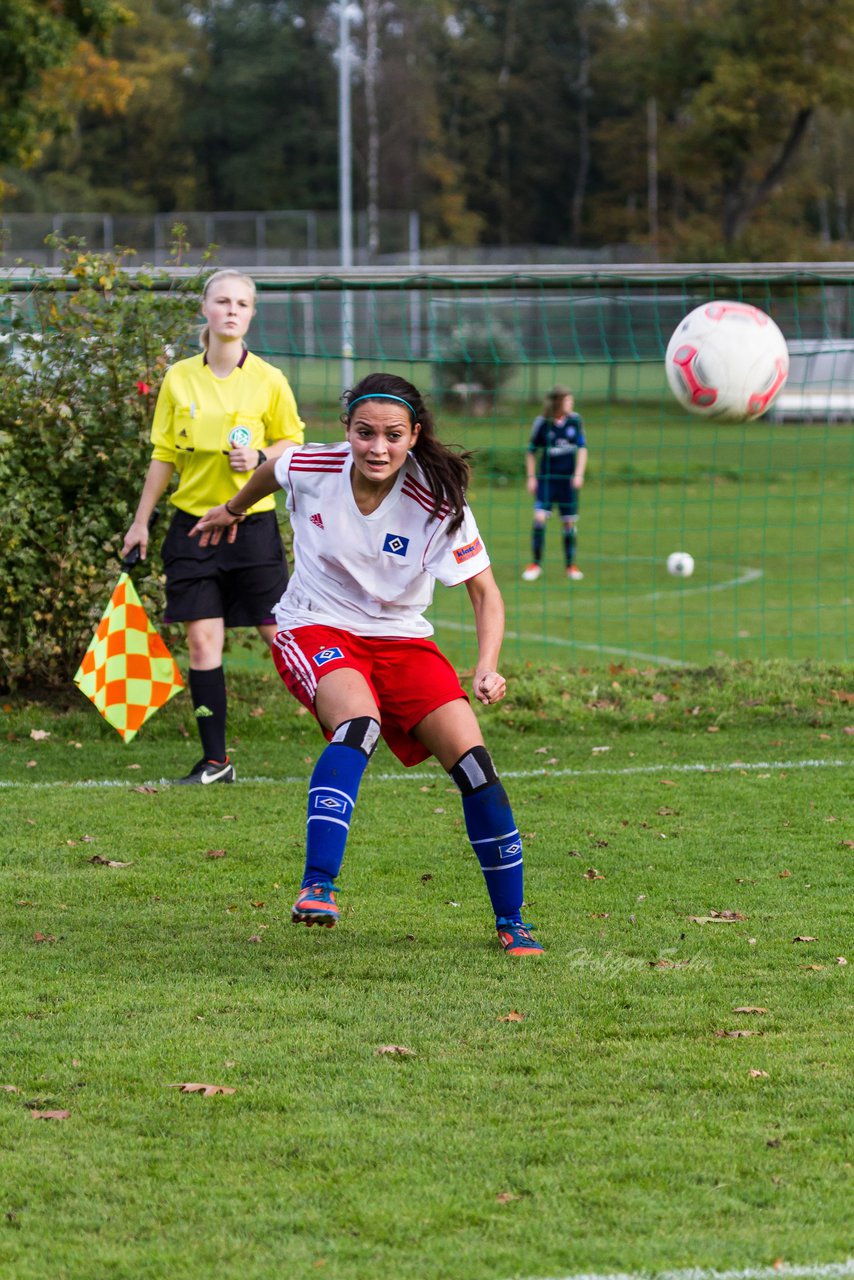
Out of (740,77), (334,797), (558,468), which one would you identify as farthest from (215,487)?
(740,77)

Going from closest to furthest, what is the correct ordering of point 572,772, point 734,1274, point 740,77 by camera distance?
point 734,1274, point 572,772, point 740,77

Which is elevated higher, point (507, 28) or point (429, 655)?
point (507, 28)

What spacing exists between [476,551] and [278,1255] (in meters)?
2.42

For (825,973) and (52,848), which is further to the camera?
(52,848)

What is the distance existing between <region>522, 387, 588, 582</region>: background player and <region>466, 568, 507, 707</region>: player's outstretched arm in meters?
10.4

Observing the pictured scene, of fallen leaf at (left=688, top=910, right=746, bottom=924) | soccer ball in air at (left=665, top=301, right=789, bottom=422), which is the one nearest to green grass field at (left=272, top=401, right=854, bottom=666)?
soccer ball in air at (left=665, top=301, right=789, bottom=422)

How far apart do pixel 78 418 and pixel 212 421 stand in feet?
5.11

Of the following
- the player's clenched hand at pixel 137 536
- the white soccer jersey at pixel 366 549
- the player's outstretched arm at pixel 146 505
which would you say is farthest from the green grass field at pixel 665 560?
the white soccer jersey at pixel 366 549

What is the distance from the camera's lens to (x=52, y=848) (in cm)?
597

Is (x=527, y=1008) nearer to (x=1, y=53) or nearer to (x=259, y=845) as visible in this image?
(x=259, y=845)

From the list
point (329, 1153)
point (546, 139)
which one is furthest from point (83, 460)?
point (546, 139)

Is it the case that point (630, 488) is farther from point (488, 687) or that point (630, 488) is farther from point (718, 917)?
point (488, 687)

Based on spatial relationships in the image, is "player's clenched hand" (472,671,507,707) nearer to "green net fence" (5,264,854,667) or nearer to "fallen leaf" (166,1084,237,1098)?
"green net fence" (5,264,854,667)

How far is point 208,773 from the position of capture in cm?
716
